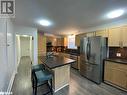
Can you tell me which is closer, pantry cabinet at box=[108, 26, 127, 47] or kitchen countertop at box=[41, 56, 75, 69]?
kitchen countertop at box=[41, 56, 75, 69]

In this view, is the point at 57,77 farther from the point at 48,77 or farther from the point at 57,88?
the point at 48,77

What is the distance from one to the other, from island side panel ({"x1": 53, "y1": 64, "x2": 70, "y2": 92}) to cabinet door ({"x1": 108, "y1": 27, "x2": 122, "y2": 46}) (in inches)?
78.9

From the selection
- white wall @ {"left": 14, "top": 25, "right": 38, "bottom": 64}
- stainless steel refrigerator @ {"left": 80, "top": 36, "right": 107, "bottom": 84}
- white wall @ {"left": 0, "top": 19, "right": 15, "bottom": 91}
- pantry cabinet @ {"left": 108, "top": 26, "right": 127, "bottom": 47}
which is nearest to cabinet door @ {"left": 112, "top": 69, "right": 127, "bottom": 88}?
stainless steel refrigerator @ {"left": 80, "top": 36, "right": 107, "bottom": 84}

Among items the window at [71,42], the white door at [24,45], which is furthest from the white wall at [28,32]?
the white door at [24,45]

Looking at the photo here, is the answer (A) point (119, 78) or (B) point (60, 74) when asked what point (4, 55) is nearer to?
(B) point (60, 74)

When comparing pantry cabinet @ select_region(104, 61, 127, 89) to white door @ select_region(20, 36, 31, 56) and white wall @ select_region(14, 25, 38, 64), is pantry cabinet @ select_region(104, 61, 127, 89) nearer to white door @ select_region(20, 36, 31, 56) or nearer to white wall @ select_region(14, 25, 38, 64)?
white wall @ select_region(14, 25, 38, 64)

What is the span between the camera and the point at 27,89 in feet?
9.35

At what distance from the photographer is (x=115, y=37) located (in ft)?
10.9

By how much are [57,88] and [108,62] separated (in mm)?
2093

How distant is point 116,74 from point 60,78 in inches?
76.5

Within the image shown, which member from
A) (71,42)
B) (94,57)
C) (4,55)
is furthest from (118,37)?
(4,55)

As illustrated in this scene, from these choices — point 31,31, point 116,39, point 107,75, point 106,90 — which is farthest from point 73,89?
point 31,31

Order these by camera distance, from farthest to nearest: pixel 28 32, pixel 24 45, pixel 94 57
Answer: pixel 24 45 → pixel 28 32 → pixel 94 57

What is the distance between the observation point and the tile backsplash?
332cm
